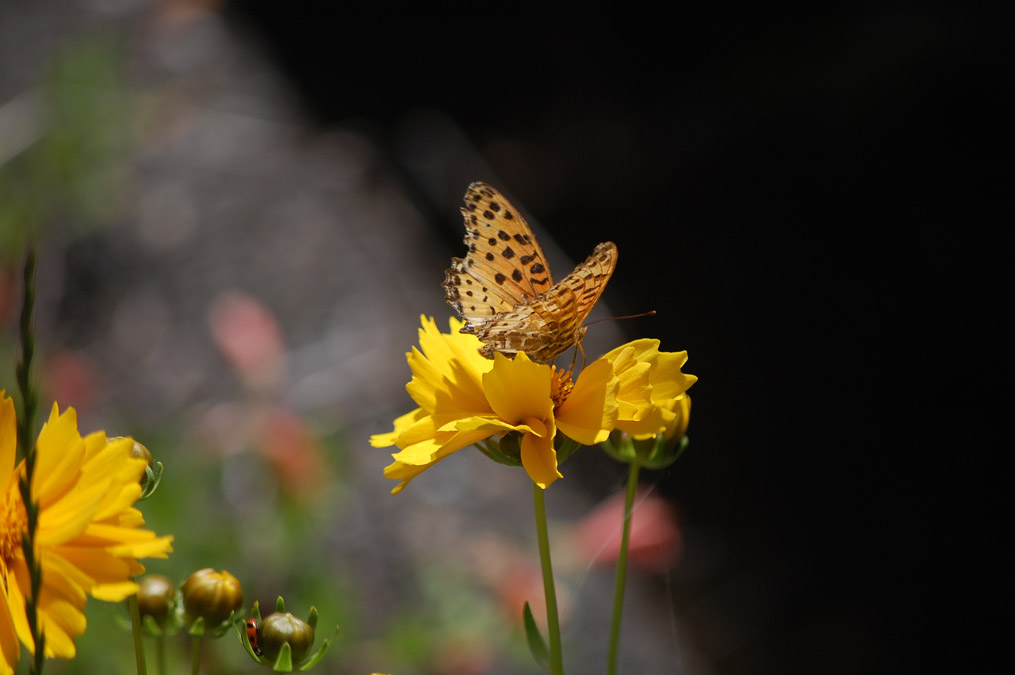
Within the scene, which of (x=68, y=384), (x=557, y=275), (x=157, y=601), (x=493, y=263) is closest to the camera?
(x=157, y=601)

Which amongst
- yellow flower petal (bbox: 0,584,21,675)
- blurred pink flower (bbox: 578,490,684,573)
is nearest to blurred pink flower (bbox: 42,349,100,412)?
blurred pink flower (bbox: 578,490,684,573)

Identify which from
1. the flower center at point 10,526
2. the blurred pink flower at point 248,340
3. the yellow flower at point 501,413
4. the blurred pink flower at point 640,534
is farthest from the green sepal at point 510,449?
the blurred pink flower at point 248,340

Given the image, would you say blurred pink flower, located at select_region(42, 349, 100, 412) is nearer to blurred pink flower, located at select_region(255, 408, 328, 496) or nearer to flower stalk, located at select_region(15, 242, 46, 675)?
blurred pink flower, located at select_region(255, 408, 328, 496)

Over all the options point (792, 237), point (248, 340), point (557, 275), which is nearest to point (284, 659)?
point (248, 340)

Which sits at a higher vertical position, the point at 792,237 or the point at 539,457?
the point at 539,457

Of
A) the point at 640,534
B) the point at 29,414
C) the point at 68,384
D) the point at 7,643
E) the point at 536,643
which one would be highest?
the point at 29,414

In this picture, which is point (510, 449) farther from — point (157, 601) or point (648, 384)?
point (157, 601)

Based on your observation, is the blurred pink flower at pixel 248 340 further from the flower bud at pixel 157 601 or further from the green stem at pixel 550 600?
the green stem at pixel 550 600

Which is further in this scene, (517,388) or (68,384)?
(68,384)
